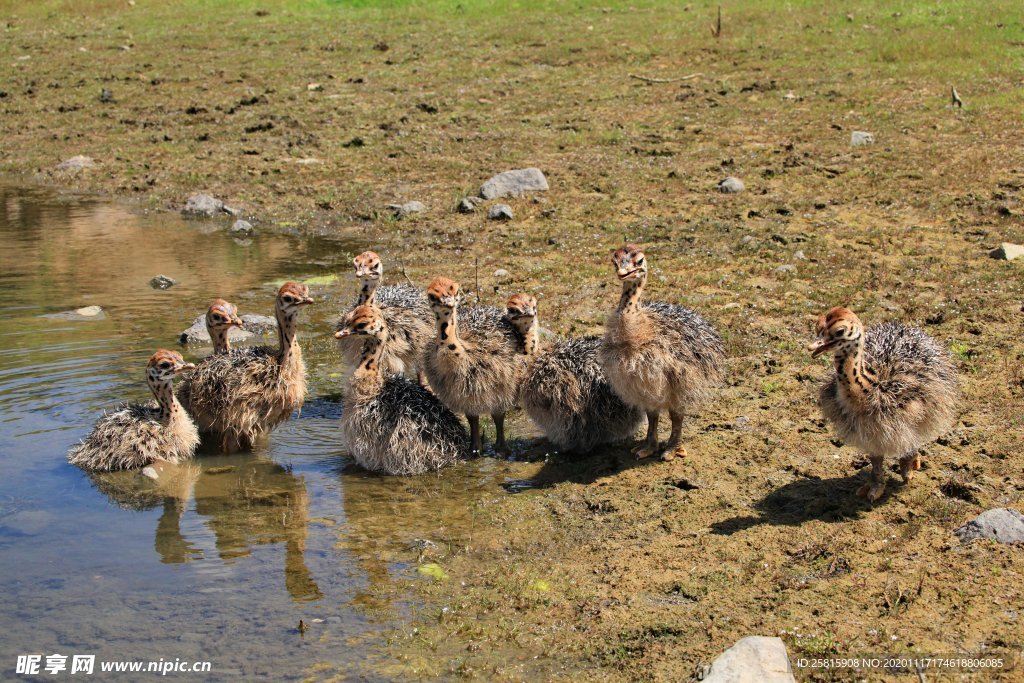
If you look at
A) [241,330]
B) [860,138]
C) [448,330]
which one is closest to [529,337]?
[448,330]

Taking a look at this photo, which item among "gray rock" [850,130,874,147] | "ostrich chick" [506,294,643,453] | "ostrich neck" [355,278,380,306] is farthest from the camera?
"gray rock" [850,130,874,147]

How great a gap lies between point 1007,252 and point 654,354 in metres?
6.05

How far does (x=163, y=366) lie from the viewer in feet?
31.1

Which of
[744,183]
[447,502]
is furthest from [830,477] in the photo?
[744,183]

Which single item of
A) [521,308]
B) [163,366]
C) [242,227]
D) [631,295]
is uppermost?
[631,295]

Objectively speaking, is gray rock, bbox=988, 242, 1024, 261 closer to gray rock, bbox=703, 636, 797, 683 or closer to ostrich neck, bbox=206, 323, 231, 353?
gray rock, bbox=703, 636, 797, 683

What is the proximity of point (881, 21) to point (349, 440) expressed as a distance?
21.6m

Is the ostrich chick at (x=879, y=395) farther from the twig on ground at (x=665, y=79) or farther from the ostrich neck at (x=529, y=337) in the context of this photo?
the twig on ground at (x=665, y=79)

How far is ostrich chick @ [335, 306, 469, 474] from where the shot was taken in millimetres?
9062

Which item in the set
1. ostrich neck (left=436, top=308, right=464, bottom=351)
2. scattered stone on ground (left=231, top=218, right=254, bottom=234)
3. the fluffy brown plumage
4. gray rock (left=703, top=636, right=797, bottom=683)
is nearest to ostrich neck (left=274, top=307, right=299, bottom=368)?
the fluffy brown plumage

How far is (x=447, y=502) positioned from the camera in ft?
28.2

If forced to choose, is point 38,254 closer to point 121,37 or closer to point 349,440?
point 349,440

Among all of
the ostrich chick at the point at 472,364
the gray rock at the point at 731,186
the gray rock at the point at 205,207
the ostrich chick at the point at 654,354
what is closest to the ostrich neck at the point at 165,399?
the ostrich chick at the point at 472,364

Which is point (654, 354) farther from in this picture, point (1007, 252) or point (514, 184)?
point (514, 184)
